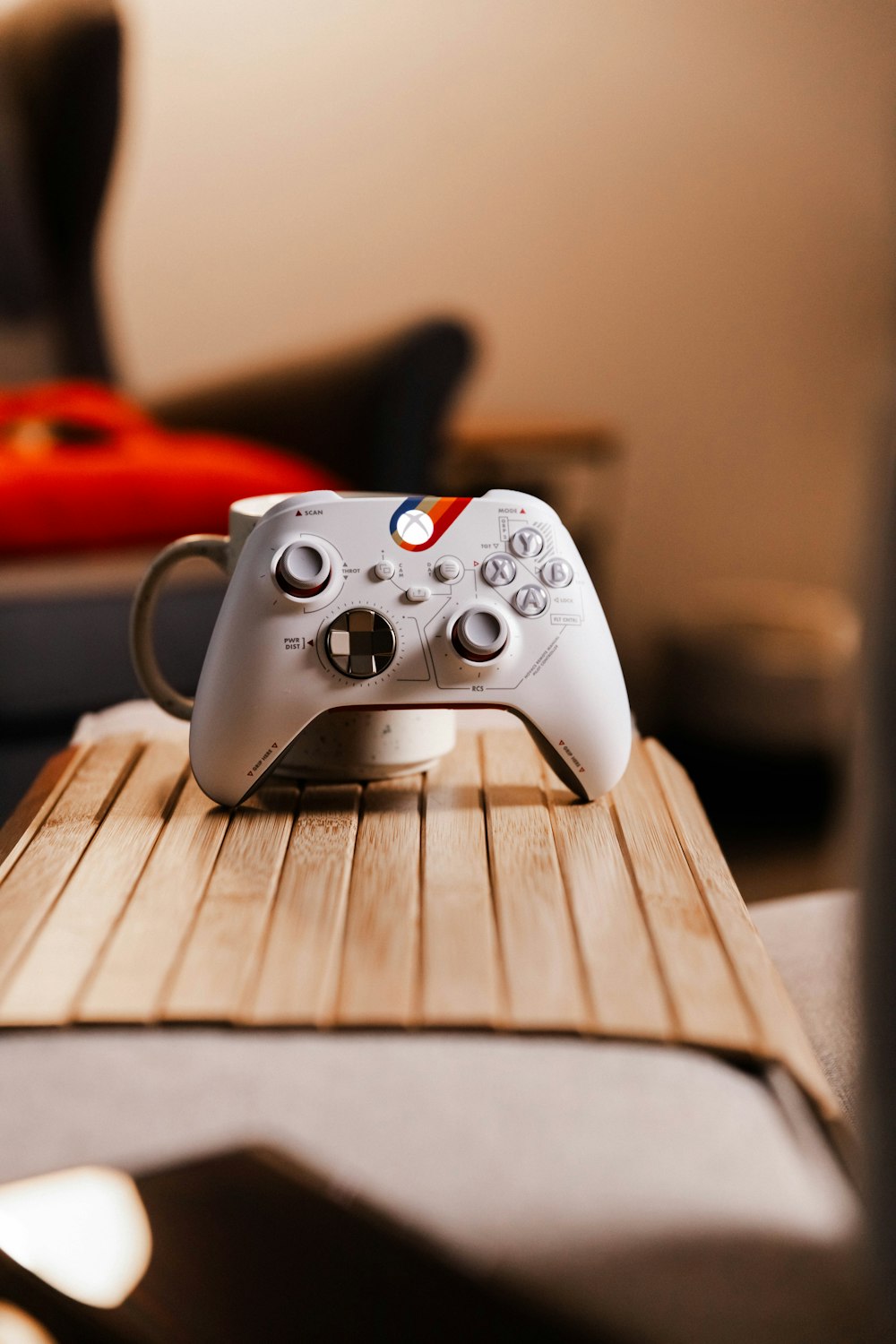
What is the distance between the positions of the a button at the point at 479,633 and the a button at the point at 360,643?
24mm

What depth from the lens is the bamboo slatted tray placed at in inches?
13.4

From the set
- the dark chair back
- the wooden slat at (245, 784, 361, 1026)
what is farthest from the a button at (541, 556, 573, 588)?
the dark chair back

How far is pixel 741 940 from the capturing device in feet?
1.27

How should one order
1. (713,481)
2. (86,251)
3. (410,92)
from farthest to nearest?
(713,481) < (410,92) < (86,251)

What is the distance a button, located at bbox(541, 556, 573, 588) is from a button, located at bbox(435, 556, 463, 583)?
0.10 feet

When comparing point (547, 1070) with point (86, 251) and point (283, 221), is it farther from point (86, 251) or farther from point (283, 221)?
point (283, 221)

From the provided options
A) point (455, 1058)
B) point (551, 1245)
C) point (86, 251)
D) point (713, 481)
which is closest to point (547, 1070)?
point (455, 1058)

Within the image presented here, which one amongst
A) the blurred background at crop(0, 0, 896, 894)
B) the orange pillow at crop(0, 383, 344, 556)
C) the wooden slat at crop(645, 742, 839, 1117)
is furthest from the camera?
the blurred background at crop(0, 0, 896, 894)

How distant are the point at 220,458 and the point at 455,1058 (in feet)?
1.72

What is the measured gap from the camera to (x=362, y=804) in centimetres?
48

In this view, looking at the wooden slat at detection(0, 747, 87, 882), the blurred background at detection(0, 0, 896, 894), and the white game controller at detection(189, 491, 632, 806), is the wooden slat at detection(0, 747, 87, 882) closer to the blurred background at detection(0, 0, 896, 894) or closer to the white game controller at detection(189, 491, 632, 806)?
the white game controller at detection(189, 491, 632, 806)

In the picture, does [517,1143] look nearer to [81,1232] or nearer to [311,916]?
[81,1232]

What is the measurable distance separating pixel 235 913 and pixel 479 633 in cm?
13

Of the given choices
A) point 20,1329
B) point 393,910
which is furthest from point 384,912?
point 20,1329
